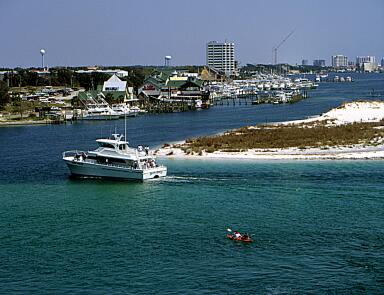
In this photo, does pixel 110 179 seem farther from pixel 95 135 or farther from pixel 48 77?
pixel 48 77

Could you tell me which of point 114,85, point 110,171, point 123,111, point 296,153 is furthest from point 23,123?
point 110,171

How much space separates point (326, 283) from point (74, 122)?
6207cm

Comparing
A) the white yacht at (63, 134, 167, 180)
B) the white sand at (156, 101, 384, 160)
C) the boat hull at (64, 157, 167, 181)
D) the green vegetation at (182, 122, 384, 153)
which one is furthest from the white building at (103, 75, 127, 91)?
the boat hull at (64, 157, 167, 181)

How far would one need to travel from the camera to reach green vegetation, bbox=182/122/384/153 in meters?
47.5

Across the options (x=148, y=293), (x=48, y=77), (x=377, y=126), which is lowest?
(x=148, y=293)

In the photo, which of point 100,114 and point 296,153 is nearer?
point 296,153

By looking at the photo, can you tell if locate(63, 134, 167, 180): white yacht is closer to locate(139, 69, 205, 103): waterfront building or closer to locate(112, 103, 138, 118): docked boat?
locate(112, 103, 138, 118): docked boat

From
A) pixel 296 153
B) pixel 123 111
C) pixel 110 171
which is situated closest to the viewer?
pixel 110 171

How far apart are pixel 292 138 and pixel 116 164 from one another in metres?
17.7

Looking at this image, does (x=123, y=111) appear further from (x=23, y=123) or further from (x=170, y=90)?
(x=170, y=90)

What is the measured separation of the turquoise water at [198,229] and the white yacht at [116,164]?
2.30ft

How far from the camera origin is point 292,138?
50.7 metres

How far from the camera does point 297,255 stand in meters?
22.7

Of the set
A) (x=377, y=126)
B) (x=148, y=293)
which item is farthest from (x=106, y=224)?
(x=377, y=126)
